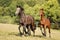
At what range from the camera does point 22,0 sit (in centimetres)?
4700

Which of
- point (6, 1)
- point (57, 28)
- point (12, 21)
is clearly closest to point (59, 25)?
point (57, 28)

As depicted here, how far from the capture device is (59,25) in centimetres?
3678

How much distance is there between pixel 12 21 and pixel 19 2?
232 inches

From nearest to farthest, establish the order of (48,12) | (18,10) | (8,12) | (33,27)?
(18,10) < (33,27) < (48,12) < (8,12)

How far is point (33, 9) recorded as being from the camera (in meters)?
39.2

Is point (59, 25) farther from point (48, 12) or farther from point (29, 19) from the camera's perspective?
point (29, 19)

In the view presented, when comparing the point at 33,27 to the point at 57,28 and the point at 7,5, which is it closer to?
the point at 57,28

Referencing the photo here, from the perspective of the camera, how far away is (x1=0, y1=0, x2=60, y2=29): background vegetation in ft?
119

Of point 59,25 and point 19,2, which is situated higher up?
point 19,2

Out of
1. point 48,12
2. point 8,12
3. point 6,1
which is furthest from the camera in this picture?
point 6,1

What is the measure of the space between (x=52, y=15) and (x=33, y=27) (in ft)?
60.1

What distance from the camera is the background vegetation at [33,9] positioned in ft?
119

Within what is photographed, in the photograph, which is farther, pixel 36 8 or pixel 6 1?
pixel 6 1

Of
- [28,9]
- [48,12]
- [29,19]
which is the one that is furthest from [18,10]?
[28,9]
